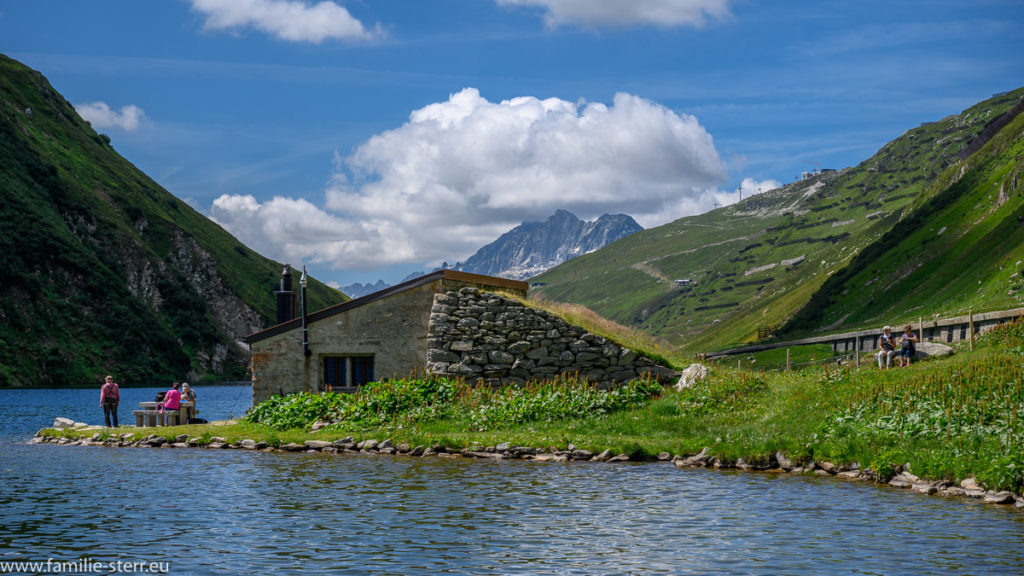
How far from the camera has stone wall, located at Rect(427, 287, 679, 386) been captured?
117 ft

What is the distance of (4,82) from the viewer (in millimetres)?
198250

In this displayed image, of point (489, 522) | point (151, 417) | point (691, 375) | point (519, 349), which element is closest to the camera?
point (489, 522)

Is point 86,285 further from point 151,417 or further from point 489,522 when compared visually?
point 489,522

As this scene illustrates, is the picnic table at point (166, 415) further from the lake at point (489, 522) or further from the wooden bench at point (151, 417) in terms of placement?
the lake at point (489, 522)

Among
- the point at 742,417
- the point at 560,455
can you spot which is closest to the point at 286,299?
the point at 560,455

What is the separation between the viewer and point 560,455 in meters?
Result: 27.1

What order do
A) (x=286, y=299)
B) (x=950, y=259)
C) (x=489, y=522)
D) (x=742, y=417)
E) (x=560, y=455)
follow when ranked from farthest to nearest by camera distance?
1. (x=950, y=259)
2. (x=286, y=299)
3. (x=742, y=417)
4. (x=560, y=455)
5. (x=489, y=522)

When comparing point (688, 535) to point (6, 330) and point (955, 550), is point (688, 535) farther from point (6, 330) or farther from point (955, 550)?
point (6, 330)

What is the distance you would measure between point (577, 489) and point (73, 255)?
156 metres

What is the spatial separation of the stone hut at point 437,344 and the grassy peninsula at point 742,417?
1211 mm

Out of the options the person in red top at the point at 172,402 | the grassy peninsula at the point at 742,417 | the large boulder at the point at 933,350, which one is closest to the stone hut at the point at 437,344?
the grassy peninsula at the point at 742,417

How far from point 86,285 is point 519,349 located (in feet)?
466

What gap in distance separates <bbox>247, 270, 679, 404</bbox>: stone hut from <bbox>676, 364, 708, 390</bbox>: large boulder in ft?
4.07

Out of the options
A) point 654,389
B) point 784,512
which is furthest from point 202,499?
point 654,389
